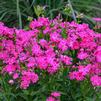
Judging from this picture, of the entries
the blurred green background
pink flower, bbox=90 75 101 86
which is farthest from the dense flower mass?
the blurred green background

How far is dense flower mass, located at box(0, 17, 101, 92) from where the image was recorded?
2703 mm

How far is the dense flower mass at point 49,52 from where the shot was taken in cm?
270

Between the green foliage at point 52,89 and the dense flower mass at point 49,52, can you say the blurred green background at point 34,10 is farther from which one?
the green foliage at point 52,89

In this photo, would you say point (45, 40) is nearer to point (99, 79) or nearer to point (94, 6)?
point (99, 79)

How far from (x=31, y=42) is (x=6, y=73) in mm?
284

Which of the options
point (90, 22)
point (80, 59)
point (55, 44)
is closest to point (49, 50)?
point (55, 44)

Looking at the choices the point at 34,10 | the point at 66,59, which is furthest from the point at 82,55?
the point at 34,10

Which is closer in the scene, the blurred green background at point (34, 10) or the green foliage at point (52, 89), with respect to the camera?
the green foliage at point (52, 89)

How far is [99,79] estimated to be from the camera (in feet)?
8.84

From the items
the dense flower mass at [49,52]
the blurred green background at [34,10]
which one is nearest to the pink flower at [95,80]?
the dense flower mass at [49,52]

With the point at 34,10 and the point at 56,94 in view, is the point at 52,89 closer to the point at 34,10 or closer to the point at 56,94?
the point at 56,94

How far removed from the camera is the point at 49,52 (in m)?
2.81

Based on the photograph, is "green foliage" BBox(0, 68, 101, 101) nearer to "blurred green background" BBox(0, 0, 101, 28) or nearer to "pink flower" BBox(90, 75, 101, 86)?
"pink flower" BBox(90, 75, 101, 86)

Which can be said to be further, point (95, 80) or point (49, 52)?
point (49, 52)
